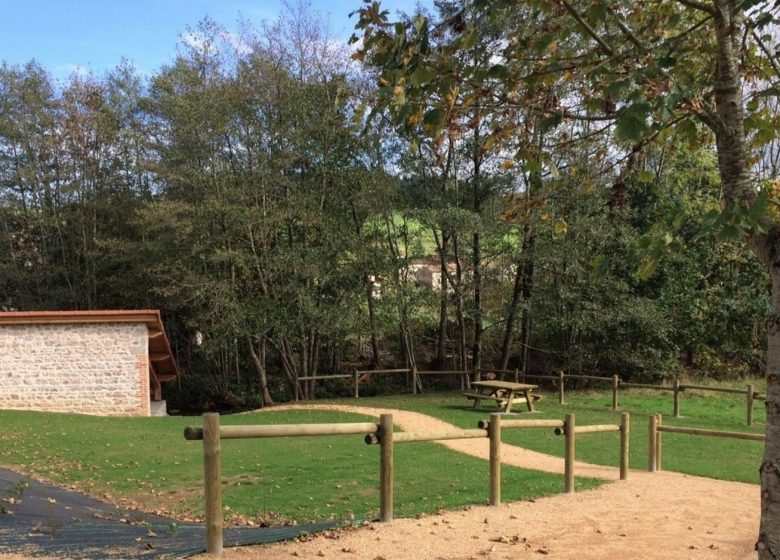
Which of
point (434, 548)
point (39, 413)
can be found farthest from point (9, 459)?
point (434, 548)

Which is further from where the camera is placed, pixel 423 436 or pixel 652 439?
pixel 652 439

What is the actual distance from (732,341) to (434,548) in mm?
20707

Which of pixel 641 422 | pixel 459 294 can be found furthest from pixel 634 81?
pixel 459 294

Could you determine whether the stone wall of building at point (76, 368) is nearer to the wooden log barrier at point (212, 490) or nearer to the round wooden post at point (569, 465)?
the round wooden post at point (569, 465)

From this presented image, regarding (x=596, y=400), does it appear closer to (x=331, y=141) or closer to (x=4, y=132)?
(x=331, y=141)

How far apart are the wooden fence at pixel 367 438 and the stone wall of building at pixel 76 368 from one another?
11.5 m

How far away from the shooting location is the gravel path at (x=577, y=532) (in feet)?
16.0

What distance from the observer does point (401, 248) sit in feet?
72.9

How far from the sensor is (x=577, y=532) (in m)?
5.67

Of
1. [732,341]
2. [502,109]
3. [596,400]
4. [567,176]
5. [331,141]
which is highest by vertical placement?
[331,141]

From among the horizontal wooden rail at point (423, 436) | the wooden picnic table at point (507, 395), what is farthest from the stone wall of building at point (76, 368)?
the horizontal wooden rail at point (423, 436)

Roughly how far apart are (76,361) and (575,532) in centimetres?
1404

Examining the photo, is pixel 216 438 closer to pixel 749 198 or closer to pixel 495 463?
pixel 495 463

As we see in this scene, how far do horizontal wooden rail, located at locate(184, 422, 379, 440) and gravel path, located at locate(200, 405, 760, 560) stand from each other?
795mm
